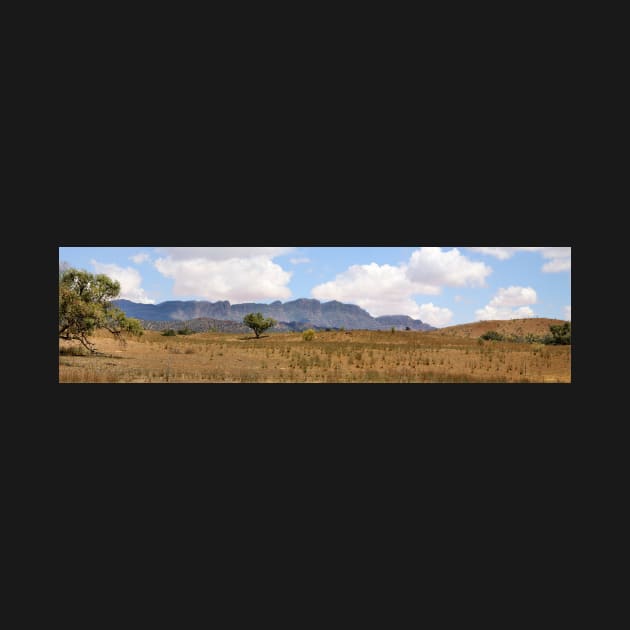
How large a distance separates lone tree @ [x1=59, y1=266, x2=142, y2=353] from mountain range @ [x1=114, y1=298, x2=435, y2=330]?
537 mm

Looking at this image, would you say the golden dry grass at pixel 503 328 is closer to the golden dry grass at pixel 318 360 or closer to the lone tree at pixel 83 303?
the golden dry grass at pixel 318 360

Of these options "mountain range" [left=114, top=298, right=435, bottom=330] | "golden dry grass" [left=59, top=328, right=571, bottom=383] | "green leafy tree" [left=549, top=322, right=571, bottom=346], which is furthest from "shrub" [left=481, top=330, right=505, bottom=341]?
"green leafy tree" [left=549, top=322, right=571, bottom=346]

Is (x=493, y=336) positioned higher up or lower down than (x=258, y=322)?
lower down

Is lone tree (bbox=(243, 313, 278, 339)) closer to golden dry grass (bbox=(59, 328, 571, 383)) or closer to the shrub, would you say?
golden dry grass (bbox=(59, 328, 571, 383))

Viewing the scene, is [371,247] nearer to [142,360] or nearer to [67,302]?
[142,360]

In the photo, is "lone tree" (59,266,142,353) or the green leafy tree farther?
"lone tree" (59,266,142,353)

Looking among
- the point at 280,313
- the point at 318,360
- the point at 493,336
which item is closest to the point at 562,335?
the point at 493,336

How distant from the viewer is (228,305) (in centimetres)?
1708

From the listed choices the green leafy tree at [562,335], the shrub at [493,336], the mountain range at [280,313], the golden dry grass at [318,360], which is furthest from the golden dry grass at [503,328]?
the mountain range at [280,313]

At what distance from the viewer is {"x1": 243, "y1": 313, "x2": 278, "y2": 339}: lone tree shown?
687 inches

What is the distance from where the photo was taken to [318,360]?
16203mm

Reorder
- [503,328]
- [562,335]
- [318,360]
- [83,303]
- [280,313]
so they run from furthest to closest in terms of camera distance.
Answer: [503,328] → [280,313] → [83,303] → [318,360] → [562,335]

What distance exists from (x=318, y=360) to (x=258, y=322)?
276 cm

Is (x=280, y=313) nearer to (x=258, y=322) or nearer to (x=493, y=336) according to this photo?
(x=258, y=322)
